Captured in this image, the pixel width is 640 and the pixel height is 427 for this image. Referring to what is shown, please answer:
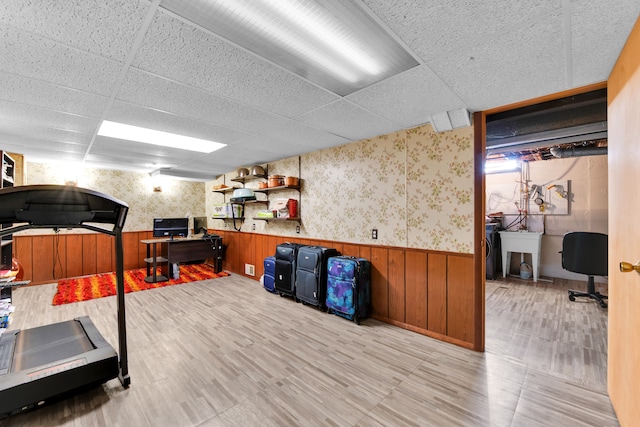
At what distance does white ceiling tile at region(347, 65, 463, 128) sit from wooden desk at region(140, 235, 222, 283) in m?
4.68

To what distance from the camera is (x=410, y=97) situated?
7.45 ft

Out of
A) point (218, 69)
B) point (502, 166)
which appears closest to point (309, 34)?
point (218, 69)

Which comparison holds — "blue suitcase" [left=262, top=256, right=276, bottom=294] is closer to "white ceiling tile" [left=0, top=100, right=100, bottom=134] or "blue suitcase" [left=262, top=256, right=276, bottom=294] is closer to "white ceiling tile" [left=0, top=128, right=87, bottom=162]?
"white ceiling tile" [left=0, top=100, right=100, bottom=134]

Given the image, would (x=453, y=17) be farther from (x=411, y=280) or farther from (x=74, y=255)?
(x=74, y=255)

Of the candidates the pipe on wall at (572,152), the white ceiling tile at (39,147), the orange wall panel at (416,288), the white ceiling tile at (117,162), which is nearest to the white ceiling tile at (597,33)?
the orange wall panel at (416,288)

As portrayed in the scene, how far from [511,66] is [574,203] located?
493 centimetres

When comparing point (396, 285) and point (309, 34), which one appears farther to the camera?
point (396, 285)

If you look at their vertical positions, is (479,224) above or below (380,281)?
above

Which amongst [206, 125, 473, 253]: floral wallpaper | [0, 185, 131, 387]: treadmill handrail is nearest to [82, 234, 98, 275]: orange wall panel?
[206, 125, 473, 253]: floral wallpaper

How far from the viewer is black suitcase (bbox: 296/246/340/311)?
3605mm

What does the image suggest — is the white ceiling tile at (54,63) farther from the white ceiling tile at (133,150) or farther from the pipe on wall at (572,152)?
the pipe on wall at (572,152)

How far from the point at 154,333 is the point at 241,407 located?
170 cm

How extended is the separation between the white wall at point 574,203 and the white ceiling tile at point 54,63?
23.0 ft

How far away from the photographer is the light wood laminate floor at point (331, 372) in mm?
1747
